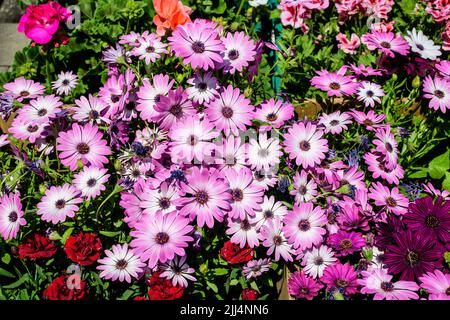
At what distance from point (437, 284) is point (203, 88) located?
902 mm

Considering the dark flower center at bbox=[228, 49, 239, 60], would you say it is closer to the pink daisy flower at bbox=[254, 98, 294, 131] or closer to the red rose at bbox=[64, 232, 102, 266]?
the pink daisy flower at bbox=[254, 98, 294, 131]

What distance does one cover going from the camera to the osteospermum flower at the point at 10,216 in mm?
1205

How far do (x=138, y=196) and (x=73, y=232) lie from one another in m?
0.29

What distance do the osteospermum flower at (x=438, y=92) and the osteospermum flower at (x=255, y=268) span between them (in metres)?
0.85

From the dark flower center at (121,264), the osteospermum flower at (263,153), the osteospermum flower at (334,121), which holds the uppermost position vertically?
the osteospermum flower at (334,121)

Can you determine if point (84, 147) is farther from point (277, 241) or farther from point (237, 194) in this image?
point (277, 241)

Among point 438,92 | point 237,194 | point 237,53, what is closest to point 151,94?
point 237,53

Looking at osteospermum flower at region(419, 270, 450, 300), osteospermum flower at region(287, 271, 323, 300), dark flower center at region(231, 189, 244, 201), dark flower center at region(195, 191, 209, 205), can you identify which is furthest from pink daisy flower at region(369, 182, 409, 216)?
dark flower center at region(195, 191, 209, 205)

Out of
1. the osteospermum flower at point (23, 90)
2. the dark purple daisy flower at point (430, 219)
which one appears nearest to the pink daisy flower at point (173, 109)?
the osteospermum flower at point (23, 90)

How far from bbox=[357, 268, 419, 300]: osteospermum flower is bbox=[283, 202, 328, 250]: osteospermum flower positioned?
0.18 m

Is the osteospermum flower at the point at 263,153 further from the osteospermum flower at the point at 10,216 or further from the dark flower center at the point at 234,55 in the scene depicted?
the osteospermum flower at the point at 10,216

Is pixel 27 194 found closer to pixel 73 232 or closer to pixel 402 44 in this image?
pixel 73 232

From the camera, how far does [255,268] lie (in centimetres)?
129

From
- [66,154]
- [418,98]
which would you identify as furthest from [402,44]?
[66,154]
